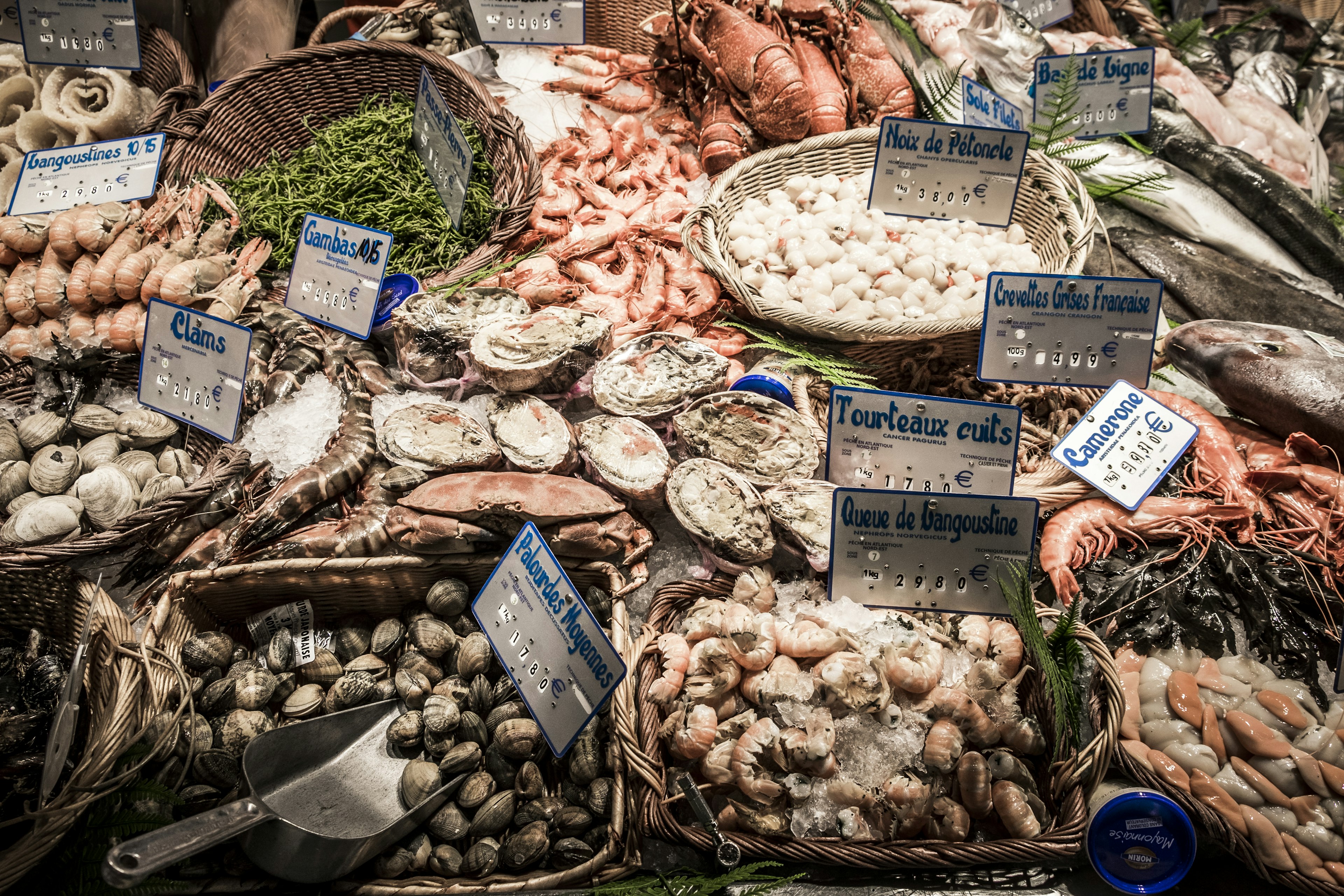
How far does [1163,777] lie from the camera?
1.46m

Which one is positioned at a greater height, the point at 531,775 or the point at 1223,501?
the point at 1223,501

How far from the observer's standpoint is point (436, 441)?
77.4 inches

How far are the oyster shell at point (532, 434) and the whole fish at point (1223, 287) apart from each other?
82.8 inches

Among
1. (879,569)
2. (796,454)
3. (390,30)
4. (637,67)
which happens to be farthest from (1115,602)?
(390,30)

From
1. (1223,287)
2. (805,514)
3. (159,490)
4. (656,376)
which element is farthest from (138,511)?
(1223,287)

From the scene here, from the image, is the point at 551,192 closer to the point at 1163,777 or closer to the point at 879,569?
the point at 879,569

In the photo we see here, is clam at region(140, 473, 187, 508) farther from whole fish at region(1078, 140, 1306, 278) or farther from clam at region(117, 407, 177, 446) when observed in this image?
whole fish at region(1078, 140, 1306, 278)

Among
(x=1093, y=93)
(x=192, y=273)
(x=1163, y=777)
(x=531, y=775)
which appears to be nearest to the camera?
(x=1163, y=777)

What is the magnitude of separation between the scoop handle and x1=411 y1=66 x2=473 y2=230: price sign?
199 centimetres

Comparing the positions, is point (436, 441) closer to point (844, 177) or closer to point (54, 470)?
point (54, 470)

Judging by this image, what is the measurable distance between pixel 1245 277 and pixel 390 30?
384 centimetres

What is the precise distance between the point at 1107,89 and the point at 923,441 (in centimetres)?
230

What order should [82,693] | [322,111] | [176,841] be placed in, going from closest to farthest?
[176,841]
[82,693]
[322,111]

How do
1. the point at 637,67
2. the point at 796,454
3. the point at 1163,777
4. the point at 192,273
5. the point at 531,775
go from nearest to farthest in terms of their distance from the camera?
the point at 1163,777 < the point at 531,775 < the point at 796,454 < the point at 192,273 < the point at 637,67
